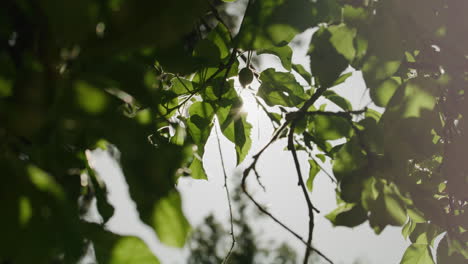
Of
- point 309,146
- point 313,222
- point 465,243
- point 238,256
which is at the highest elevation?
point 309,146

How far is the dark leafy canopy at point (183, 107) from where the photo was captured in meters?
0.24

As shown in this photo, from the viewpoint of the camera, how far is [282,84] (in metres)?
1.02

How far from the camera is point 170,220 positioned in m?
0.38

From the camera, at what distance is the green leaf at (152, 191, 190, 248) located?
368 millimetres

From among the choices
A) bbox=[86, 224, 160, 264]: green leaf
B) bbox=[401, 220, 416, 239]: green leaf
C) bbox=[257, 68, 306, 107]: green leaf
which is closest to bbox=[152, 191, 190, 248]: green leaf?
bbox=[86, 224, 160, 264]: green leaf

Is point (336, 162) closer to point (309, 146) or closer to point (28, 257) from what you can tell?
point (309, 146)

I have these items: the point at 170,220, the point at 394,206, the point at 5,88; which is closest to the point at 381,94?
the point at 394,206

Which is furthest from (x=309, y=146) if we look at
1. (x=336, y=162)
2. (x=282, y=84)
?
(x=336, y=162)

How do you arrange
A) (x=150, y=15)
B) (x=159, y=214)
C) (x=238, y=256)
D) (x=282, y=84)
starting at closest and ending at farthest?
(x=150, y=15) → (x=159, y=214) → (x=282, y=84) → (x=238, y=256)

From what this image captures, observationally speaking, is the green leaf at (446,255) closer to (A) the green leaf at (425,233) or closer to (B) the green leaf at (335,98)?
(A) the green leaf at (425,233)

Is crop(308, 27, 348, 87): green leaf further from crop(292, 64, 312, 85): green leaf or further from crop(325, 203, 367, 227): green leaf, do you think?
crop(292, 64, 312, 85): green leaf

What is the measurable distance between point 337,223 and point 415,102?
0.26 meters

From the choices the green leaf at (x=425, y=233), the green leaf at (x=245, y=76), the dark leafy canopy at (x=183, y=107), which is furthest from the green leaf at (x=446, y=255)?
the green leaf at (x=245, y=76)

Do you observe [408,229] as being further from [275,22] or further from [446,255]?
[275,22]
